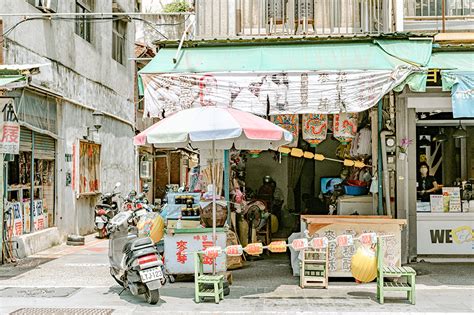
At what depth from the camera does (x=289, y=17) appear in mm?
12328

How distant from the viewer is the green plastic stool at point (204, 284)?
8578 millimetres

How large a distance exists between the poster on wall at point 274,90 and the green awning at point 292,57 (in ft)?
0.64

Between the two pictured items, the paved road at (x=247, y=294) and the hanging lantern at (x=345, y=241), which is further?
the hanging lantern at (x=345, y=241)

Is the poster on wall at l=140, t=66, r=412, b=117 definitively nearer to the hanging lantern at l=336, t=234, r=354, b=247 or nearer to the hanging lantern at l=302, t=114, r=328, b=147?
the hanging lantern at l=302, t=114, r=328, b=147

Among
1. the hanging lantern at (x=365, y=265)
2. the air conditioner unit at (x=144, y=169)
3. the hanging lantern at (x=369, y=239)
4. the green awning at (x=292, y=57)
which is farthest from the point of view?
the air conditioner unit at (x=144, y=169)

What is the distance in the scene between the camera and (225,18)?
1219cm

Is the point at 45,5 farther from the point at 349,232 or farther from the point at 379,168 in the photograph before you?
the point at 349,232

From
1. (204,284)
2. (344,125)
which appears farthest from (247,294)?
(344,125)

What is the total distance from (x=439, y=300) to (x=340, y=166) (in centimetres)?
594

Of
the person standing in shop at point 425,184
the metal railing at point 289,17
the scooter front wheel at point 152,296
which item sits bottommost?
the scooter front wheel at point 152,296

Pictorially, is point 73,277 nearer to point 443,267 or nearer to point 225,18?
point 225,18

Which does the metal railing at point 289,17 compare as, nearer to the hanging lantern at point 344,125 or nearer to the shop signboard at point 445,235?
the hanging lantern at point 344,125

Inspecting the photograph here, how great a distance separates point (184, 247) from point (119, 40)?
48.4 feet

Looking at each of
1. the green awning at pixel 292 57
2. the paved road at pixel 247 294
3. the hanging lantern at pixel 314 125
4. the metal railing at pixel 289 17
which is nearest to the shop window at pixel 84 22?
Result: the metal railing at pixel 289 17
